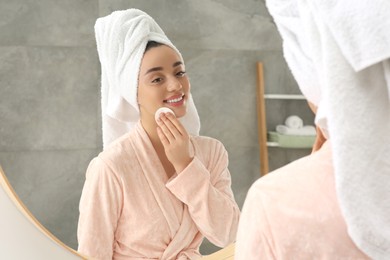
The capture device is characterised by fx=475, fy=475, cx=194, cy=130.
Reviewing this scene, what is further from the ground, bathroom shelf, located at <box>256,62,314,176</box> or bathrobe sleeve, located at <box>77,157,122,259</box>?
bathroom shelf, located at <box>256,62,314,176</box>

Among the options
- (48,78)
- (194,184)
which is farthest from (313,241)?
(48,78)

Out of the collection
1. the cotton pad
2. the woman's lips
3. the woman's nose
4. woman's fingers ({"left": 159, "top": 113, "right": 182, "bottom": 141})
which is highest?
the woman's nose

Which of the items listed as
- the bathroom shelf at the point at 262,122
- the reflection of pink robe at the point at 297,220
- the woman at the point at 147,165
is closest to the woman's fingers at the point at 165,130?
the woman at the point at 147,165

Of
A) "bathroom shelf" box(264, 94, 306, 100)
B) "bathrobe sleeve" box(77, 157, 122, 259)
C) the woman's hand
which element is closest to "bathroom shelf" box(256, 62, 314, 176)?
"bathroom shelf" box(264, 94, 306, 100)

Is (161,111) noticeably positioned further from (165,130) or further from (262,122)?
(262,122)

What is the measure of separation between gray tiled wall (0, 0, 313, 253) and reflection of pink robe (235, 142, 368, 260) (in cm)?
23

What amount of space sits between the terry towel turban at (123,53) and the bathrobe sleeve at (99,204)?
8 centimetres

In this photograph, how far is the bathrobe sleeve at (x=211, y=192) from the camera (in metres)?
0.66

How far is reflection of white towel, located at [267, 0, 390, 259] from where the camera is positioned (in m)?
0.34

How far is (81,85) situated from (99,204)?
165mm

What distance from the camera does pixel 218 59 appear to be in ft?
2.16

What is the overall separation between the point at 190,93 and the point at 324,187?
0.30 m

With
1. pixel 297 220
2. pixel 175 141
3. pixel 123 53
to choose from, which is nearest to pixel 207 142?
pixel 175 141

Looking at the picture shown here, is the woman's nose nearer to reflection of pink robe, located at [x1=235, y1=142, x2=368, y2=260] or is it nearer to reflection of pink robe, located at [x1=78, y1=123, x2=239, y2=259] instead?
reflection of pink robe, located at [x1=78, y1=123, x2=239, y2=259]
